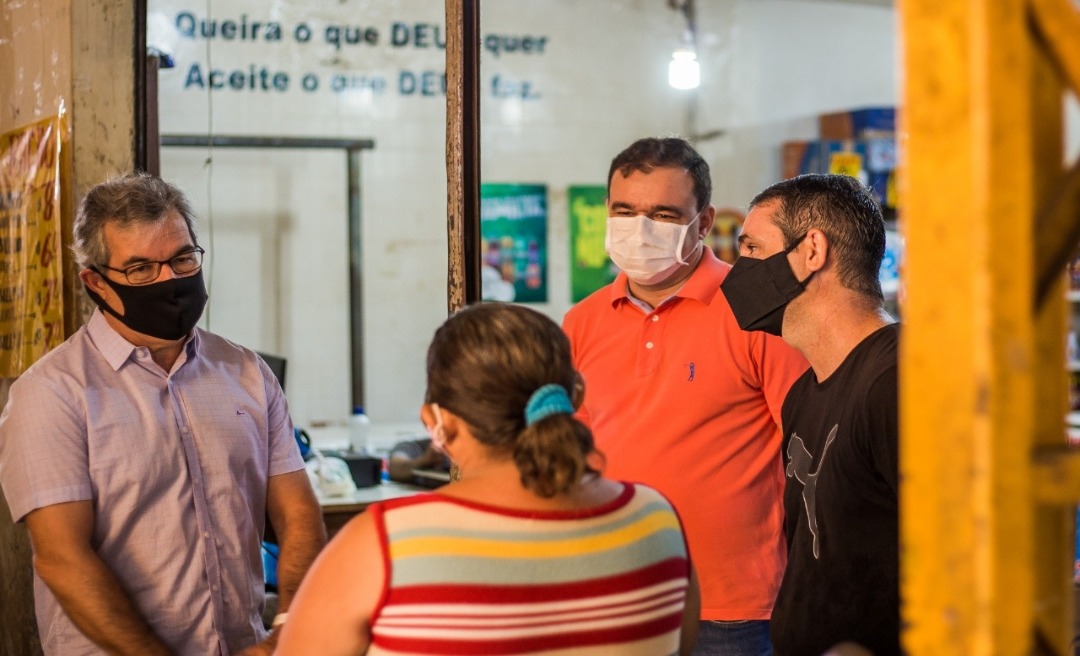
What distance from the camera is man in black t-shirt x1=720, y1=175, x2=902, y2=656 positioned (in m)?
1.95

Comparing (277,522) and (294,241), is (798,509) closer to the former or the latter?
(277,522)

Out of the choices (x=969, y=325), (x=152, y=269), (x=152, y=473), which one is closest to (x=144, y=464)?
(x=152, y=473)

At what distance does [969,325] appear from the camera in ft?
→ 2.98

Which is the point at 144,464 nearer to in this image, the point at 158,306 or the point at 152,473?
the point at 152,473

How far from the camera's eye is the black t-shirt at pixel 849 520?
1.94 metres

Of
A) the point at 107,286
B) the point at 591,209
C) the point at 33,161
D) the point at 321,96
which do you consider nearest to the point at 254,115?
the point at 321,96

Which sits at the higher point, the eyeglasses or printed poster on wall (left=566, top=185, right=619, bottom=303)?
printed poster on wall (left=566, top=185, right=619, bottom=303)

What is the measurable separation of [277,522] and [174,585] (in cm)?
31

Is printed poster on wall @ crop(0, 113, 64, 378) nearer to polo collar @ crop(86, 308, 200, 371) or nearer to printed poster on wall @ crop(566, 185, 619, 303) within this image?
polo collar @ crop(86, 308, 200, 371)

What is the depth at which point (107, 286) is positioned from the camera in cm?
232

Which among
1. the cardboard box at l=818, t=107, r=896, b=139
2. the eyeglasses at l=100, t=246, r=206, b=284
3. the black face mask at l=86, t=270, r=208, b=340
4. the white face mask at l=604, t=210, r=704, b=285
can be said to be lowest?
the black face mask at l=86, t=270, r=208, b=340

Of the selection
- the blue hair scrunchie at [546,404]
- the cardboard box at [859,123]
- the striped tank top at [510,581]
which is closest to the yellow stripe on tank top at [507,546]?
the striped tank top at [510,581]

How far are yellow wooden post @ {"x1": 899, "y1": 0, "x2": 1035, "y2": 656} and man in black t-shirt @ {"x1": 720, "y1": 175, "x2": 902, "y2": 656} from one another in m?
0.88

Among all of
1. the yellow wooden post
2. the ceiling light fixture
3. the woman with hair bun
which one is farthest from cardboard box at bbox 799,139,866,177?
the yellow wooden post
